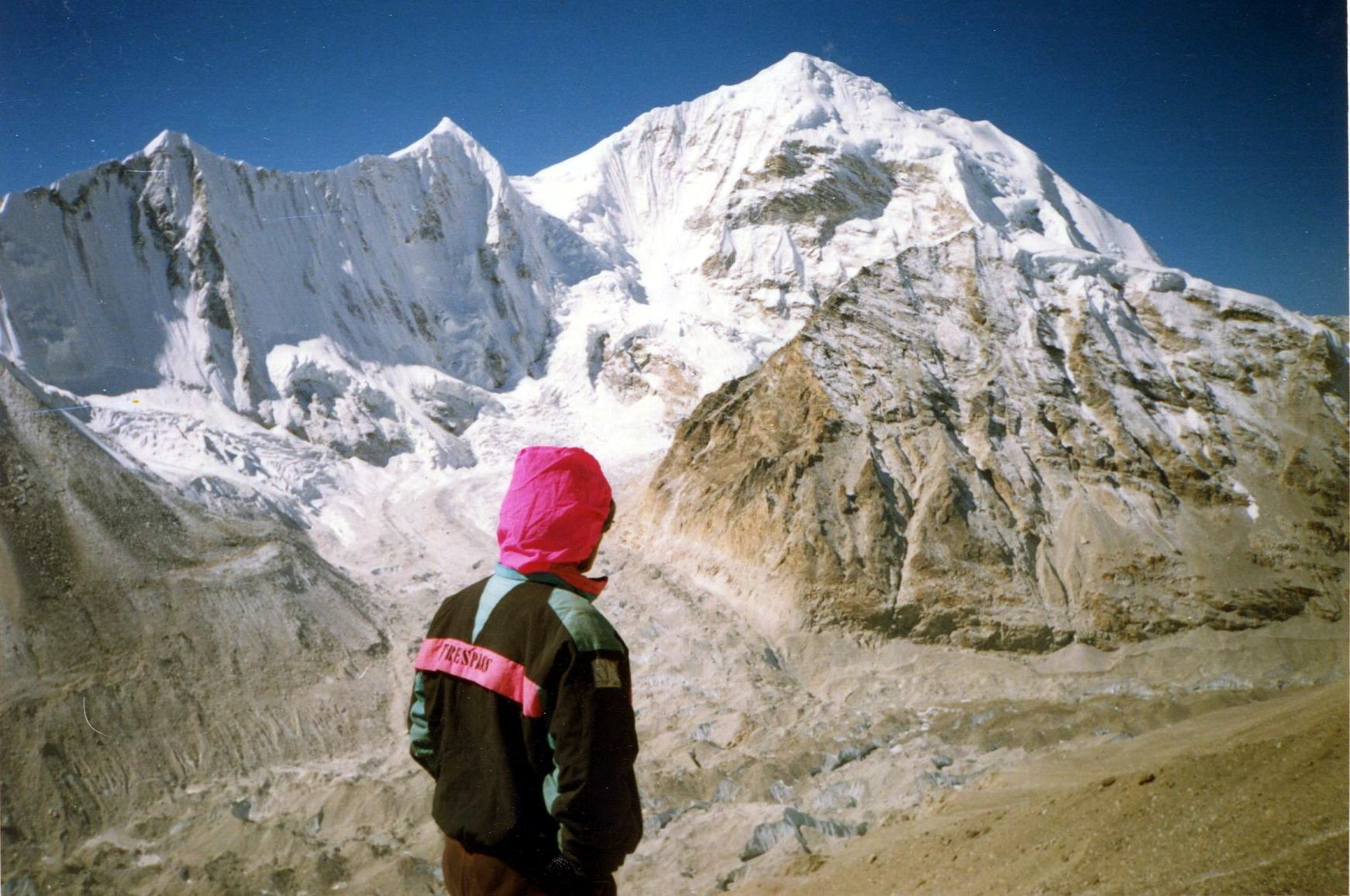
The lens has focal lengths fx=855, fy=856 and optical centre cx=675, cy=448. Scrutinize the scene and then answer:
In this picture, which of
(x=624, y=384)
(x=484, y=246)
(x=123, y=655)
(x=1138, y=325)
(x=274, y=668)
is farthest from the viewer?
(x=484, y=246)

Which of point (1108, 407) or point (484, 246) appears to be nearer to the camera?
point (1108, 407)

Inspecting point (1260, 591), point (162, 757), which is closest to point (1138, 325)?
point (1260, 591)

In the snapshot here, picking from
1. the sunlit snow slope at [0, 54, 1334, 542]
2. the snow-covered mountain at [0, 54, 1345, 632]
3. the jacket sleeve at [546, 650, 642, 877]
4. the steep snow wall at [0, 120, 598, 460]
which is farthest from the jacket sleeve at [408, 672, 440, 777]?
the steep snow wall at [0, 120, 598, 460]

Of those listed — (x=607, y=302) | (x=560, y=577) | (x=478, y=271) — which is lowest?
(x=560, y=577)

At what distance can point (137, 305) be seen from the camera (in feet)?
90.4

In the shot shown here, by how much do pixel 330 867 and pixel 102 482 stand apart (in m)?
11.8

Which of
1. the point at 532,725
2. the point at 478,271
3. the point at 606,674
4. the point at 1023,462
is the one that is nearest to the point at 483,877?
the point at 532,725

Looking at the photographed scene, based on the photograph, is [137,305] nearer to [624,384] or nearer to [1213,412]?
[624,384]

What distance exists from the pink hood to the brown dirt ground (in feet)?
11.6

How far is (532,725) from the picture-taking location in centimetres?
234

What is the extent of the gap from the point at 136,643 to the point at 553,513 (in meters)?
14.3

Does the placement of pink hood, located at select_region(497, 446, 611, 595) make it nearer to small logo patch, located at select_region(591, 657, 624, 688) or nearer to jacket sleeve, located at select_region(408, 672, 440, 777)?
small logo patch, located at select_region(591, 657, 624, 688)

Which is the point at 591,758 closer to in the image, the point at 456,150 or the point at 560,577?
the point at 560,577

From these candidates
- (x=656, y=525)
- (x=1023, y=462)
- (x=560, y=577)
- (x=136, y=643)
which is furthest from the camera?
(x=656, y=525)
